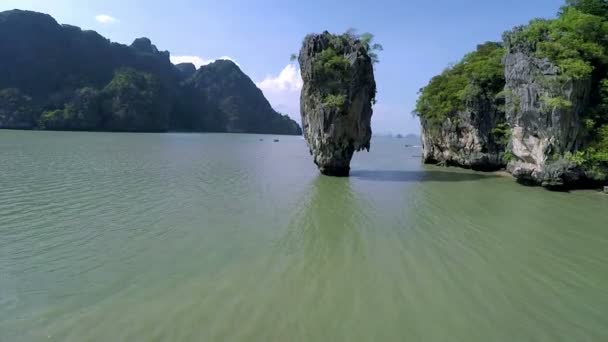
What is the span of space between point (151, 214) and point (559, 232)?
48.1 feet

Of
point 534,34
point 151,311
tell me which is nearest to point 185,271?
point 151,311

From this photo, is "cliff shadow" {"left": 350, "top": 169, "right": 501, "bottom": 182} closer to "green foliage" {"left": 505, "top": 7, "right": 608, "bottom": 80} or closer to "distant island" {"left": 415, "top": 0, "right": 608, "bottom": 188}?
"distant island" {"left": 415, "top": 0, "right": 608, "bottom": 188}

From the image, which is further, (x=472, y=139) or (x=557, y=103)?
(x=472, y=139)

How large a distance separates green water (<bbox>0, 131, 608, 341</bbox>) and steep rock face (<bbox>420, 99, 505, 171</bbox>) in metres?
13.0

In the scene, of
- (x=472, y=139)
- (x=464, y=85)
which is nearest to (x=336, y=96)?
(x=472, y=139)

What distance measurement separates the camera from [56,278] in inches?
288

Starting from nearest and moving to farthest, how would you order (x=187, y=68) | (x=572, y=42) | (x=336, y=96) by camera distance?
1. (x=572, y=42)
2. (x=336, y=96)
3. (x=187, y=68)

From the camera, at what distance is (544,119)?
64.4 ft

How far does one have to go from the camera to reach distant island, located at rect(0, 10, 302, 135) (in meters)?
92.8

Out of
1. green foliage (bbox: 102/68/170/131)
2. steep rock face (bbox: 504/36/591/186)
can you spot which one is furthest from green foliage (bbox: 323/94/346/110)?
green foliage (bbox: 102/68/170/131)

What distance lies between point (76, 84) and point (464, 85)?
379 feet

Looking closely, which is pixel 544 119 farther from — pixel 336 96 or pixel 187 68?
pixel 187 68

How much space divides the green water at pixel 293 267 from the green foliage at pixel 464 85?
48.9 feet

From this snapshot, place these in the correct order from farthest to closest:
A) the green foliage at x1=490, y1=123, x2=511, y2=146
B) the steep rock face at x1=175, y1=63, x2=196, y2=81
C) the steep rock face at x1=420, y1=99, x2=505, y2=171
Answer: the steep rock face at x1=175, y1=63, x2=196, y2=81
the steep rock face at x1=420, y1=99, x2=505, y2=171
the green foliage at x1=490, y1=123, x2=511, y2=146
